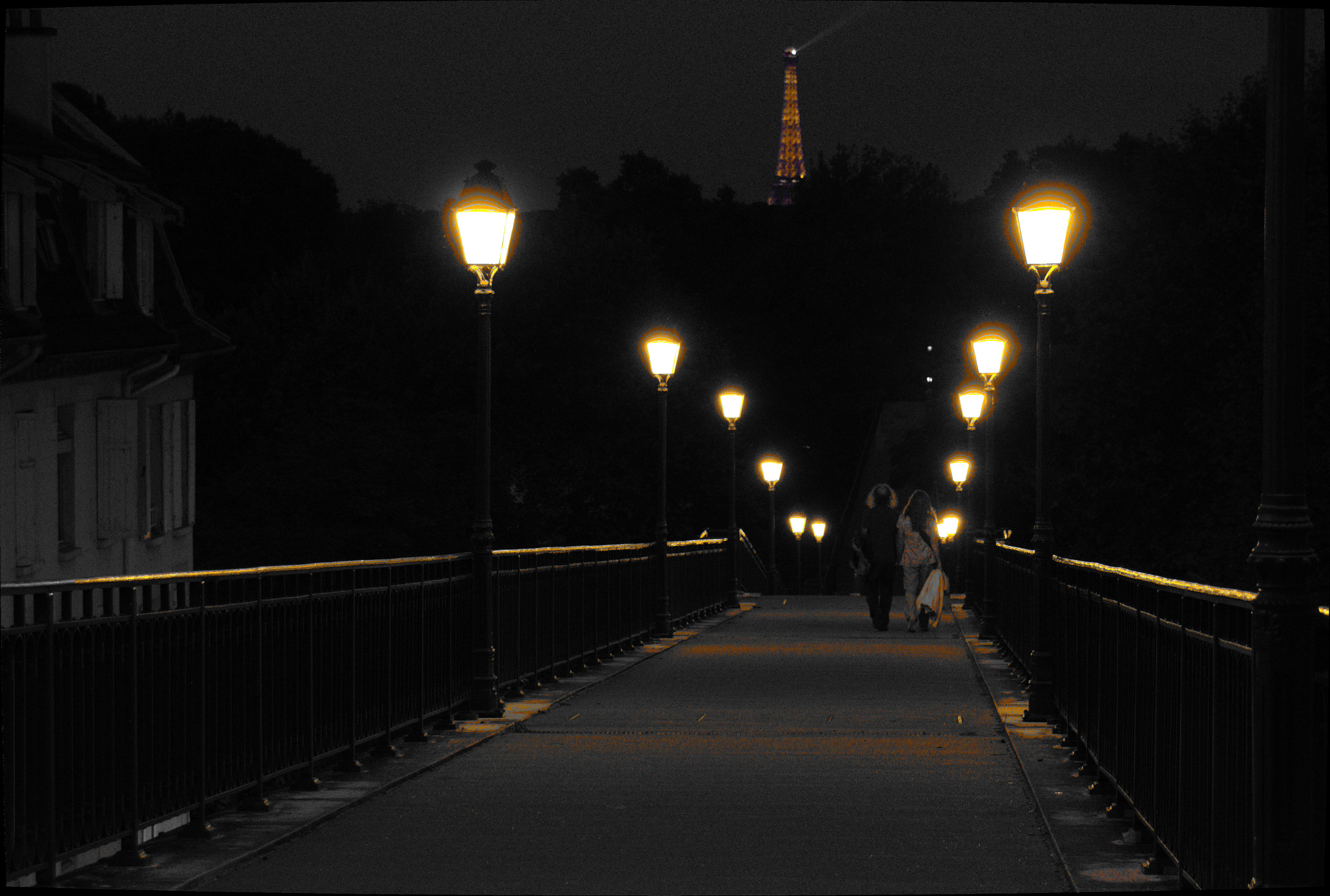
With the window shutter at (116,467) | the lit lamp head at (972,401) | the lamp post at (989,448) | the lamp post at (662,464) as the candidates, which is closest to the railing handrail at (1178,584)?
the lamp post at (989,448)

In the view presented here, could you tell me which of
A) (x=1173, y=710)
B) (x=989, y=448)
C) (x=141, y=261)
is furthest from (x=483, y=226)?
(x=141, y=261)

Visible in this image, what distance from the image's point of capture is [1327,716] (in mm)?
5285

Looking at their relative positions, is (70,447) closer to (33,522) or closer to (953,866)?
(33,522)

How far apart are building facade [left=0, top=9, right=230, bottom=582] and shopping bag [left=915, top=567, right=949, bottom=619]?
44.8 feet

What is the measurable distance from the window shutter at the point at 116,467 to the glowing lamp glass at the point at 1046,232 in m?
22.6

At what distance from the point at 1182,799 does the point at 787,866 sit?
166 centimetres

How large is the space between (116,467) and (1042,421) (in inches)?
958

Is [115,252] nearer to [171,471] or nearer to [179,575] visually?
[171,471]

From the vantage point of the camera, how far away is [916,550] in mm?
24734

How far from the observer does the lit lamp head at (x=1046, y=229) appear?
14.1 meters

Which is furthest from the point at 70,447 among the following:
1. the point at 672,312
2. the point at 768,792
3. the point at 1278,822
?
the point at 672,312

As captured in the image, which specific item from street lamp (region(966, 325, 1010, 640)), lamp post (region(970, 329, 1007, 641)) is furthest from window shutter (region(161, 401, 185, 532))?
street lamp (region(966, 325, 1010, 640))

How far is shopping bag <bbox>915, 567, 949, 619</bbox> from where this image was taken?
79.2ft

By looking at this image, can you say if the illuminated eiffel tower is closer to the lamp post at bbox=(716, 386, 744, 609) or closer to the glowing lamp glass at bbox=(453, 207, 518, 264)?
the lamp post at bbox=(716, 386, 744, 609)
